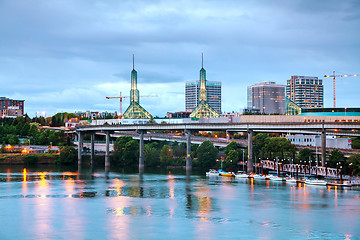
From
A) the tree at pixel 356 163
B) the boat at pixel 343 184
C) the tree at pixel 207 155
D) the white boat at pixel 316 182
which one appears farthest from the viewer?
the tree at pixel 207 155

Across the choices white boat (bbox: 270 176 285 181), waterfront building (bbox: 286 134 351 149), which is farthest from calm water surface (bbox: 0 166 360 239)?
waterfront building (bbox: 286 134 351 149)

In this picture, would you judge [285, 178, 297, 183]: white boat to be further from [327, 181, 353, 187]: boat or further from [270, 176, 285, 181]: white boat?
[327, 181, 353, 187]: boat

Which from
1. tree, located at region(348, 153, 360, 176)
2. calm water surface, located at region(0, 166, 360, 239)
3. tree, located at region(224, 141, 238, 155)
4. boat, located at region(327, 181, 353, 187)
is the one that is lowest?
calm water surface, located at region(0, 166, 360, 239)

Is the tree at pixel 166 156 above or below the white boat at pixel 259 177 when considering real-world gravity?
above

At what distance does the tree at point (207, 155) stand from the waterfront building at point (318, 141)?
3202 cm

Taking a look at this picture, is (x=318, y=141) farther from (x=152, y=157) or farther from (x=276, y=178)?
(x=152, y=157)

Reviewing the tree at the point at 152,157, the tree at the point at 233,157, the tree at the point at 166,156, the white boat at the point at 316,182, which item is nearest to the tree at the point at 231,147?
the tree at the point at 233,157

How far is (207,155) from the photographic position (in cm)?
18025

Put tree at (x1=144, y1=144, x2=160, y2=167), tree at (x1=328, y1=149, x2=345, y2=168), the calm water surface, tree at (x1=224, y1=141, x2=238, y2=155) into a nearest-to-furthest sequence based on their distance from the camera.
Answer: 1. the calm water surface
2. tree at (x1=328, y1=149, x2=345, y2=168)
3. tree at (x1=224, y1=141, x2=238, y2=155)
4. tree at (x1=144, y1=144, x2=160, y2=167)

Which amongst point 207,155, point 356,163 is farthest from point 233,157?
point 356,163

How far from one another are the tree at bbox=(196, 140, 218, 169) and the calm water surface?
2006 inches

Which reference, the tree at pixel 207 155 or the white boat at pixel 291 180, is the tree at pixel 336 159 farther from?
the tree at pixel 207 155

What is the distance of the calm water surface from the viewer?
69.1 m

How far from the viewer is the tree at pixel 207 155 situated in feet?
591
